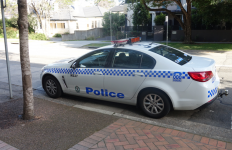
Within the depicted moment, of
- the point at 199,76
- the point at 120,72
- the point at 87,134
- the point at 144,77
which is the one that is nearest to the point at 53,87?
the point at 120,72

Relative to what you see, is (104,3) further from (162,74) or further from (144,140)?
(144,140)

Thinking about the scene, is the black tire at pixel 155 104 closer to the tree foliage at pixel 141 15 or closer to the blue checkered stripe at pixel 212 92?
the blue checkered stripe at pixel 212 92

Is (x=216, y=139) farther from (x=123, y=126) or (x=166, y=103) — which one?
(x=123, y=126)

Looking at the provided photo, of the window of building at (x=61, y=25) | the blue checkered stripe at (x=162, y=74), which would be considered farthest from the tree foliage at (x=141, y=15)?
the blue checkered stripe at (x=162, y=74)

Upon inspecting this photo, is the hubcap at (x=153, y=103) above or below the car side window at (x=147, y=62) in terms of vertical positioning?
below

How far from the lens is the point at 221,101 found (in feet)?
19.1

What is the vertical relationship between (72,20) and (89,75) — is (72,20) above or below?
above

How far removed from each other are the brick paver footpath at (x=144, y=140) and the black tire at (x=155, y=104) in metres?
0.45

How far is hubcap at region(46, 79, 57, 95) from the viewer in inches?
247

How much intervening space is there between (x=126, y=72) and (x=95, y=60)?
0.96m

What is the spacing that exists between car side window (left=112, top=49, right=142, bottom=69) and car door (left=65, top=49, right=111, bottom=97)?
0.80ft

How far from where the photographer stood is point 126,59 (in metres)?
5.19

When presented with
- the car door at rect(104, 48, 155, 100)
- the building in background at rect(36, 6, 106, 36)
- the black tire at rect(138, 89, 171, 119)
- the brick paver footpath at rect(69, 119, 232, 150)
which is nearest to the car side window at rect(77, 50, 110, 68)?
the car door at rect(104, 48, 155, 100)

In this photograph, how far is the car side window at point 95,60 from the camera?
5454mm
